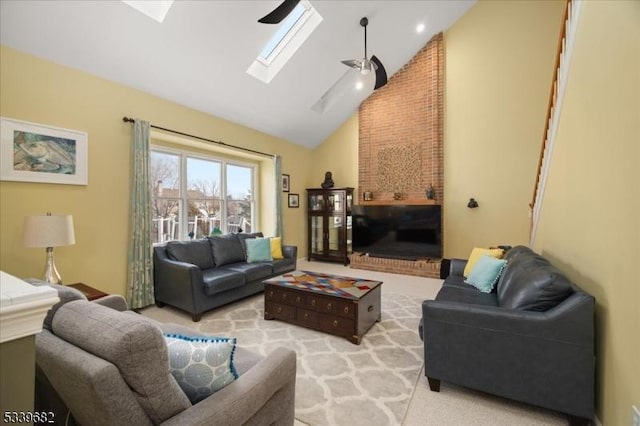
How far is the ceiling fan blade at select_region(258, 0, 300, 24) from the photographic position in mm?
2479

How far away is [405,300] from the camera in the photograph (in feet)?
13.1

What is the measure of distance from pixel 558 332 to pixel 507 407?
2.12 feet

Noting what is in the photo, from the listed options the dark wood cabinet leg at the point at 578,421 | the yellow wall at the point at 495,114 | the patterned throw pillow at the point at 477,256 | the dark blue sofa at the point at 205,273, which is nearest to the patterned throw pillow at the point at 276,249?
the dark blue sofa at the point at 205,273

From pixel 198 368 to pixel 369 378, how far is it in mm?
1523

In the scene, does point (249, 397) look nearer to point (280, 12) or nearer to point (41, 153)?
point (280, 12)

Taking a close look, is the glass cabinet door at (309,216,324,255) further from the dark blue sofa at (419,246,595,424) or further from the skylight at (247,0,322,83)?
the dark blue sofa at (419,246,595,424)

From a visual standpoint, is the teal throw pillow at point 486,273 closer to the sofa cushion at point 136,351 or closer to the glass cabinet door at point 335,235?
the sofa cushion at point 136,351

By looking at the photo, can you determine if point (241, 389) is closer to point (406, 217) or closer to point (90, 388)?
point (90, 388)

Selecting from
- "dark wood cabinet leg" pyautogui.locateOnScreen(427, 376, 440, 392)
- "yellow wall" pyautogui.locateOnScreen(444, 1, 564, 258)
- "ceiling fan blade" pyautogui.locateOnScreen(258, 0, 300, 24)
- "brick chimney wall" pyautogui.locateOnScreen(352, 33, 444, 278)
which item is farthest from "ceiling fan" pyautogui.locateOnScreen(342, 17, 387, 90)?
"dark wood cabinet leg" pyautogui.locateOnScreen(427, 376, 440, 392)

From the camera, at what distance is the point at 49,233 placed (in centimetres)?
246

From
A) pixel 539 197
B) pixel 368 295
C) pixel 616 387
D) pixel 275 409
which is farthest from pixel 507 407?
pixel 539 197

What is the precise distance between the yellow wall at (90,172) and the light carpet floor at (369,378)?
3.18ft

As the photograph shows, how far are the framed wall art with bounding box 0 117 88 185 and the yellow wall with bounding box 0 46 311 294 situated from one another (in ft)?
0.23

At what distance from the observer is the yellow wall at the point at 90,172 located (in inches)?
106
